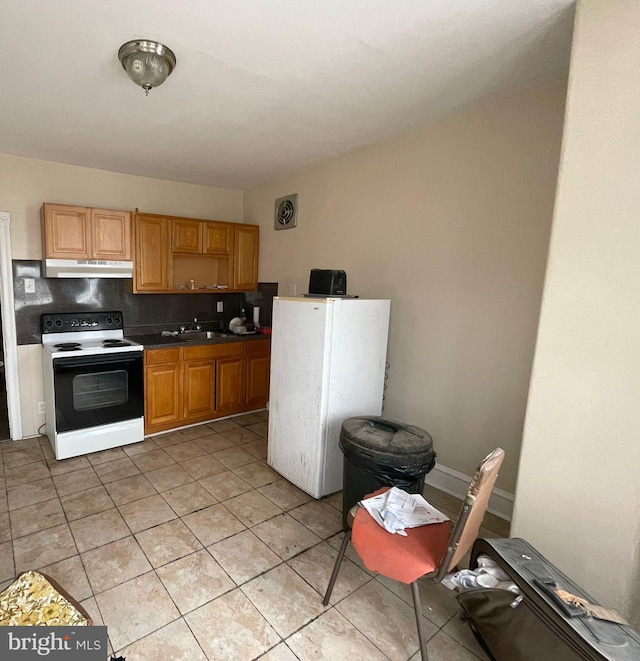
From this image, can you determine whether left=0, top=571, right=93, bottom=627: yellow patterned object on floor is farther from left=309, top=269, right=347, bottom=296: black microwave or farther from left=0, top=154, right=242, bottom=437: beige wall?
left=0, top=154, right=242, bottom=437: beige wall

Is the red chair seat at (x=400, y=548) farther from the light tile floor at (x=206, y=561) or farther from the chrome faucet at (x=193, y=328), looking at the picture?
the chrome faucet at (x=193, y=328)

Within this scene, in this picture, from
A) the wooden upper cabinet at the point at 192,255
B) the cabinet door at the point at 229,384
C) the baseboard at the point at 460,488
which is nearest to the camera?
the baseboard at the point at 460,488

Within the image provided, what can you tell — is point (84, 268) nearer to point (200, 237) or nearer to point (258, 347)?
point (200, 237)

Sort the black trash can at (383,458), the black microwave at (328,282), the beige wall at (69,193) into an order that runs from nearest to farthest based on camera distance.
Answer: the black trash can at (383,458) < the black microwave at (328,282) < the beige wall at (69,193)

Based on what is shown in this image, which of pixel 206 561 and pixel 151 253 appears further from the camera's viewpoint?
pixel 151 253

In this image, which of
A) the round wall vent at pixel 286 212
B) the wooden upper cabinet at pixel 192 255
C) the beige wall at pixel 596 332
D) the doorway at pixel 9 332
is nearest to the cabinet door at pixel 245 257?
the wooden upper cabinet at pixel 192 255

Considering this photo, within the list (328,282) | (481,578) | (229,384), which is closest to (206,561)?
Result: (481,578)

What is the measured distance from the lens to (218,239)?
13.3 ft

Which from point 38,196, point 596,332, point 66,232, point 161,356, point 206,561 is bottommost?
point 206,561

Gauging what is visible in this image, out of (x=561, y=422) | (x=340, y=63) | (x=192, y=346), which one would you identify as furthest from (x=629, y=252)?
(x=192, y=346)

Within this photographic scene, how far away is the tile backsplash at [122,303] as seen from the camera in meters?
3.33

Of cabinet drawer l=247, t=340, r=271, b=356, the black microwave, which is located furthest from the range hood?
the black microwave

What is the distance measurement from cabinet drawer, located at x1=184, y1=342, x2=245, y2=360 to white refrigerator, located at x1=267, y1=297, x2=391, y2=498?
1.21 metres

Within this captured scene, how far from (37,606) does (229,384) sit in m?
2.88
